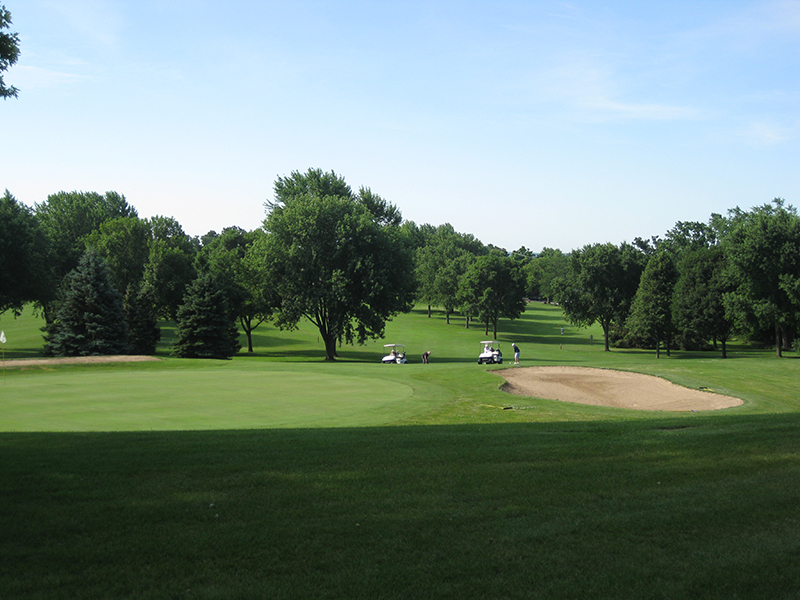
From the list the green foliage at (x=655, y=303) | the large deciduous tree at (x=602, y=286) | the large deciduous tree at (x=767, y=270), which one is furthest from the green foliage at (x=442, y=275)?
the large deciduous tree at (x=767, y=270)

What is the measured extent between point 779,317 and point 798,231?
746cm

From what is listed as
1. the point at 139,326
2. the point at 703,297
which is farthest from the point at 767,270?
the point at 139,326

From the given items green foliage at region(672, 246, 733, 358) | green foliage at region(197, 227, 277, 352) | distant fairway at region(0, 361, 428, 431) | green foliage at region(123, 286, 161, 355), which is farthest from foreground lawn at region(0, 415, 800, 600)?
green foliage at region(672, 246, 733, 358)

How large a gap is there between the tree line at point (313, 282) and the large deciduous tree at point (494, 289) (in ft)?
28.2

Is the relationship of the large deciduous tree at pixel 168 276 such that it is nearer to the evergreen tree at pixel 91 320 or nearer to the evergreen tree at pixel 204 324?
the evergreen tree at pixel 204 324

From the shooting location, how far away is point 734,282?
185 feet

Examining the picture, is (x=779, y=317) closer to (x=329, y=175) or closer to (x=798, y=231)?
(x=798, y=231)

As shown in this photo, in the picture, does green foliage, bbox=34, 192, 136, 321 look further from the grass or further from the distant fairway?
the grass

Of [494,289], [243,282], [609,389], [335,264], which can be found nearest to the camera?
[609,389]

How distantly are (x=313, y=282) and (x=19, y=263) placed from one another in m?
22.8

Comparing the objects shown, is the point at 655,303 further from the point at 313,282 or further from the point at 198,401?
the point at 198,401

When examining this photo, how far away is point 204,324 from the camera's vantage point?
48.6 metres

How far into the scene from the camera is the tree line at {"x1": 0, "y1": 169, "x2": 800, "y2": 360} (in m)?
47.0

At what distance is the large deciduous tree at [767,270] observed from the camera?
50500 mm
